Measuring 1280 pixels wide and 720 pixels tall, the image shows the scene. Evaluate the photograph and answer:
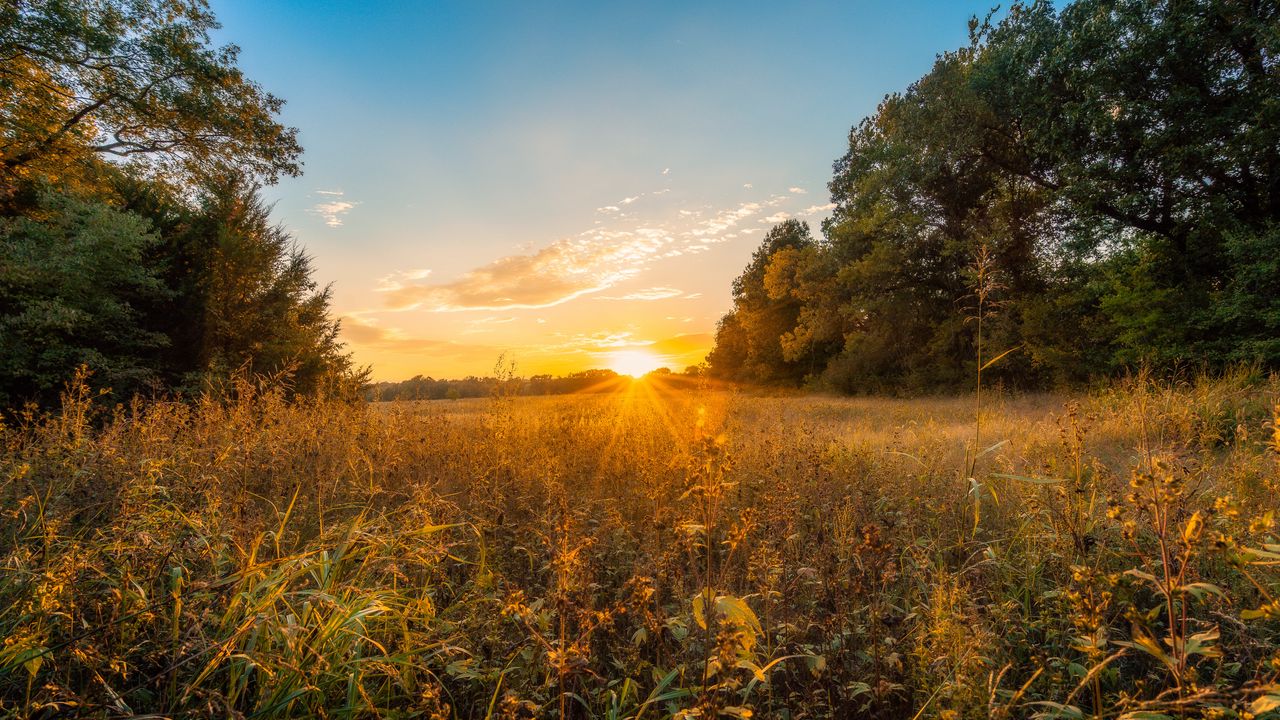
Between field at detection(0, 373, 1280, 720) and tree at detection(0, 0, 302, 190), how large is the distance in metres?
9.88

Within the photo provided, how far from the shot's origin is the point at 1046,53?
14.0m

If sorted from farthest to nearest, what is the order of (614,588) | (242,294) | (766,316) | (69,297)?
(766,316) < (242,294) < (69,297) < (614,588)

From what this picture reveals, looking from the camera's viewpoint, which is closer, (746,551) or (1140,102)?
(746,551)

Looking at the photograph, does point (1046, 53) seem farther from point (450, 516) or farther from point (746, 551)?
point (450, 516)

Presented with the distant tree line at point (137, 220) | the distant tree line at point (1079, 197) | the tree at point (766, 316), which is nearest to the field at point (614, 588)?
the distant tree line at point (137, 220)

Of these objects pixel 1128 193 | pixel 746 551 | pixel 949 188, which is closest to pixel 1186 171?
pixel 1128 193

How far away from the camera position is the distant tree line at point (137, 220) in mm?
9188

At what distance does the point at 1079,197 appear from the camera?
1376 centimetres

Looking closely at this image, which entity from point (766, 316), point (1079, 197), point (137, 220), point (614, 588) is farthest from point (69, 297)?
point (766, 316)

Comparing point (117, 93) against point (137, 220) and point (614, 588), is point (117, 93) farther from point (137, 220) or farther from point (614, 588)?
point (614, 588)

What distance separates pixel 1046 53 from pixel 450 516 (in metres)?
19.5

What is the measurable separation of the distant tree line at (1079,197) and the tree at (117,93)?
17.7m

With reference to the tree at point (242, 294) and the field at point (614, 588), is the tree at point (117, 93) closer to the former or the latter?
the tree at point (242, 294)

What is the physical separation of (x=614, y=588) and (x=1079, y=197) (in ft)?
57.6
